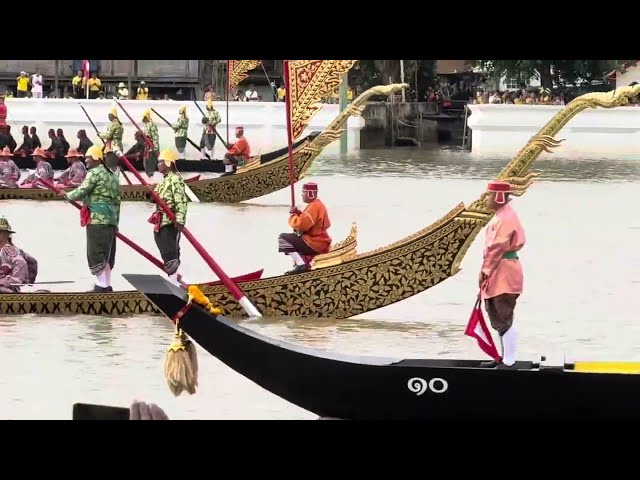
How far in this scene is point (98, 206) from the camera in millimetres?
12992

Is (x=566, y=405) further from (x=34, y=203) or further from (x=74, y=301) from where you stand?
(x=34, y=203)

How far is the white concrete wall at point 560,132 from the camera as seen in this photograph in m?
34.1

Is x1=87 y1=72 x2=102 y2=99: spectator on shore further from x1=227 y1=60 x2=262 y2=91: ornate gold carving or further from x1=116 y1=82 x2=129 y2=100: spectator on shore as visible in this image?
x1=227 y1=60 x2=262 y2=91: ornate gold carving

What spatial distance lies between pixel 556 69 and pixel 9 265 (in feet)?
90.8

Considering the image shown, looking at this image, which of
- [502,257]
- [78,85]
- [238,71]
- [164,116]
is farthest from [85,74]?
[502,257]

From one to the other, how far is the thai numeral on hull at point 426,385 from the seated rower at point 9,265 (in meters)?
5.18

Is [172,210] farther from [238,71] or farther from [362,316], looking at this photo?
[238,71]

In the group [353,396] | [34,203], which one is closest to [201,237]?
[34,203]

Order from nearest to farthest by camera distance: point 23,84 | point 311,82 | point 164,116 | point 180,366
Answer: point 180,366
point 311,82
point 164,116
point 23,84

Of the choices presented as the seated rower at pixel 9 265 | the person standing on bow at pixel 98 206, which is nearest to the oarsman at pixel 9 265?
the seated rower at pixel 9 265

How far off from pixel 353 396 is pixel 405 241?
12.2 ft

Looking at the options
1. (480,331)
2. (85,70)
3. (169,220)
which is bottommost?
(480,331)

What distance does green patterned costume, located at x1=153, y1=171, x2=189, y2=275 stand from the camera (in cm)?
1311

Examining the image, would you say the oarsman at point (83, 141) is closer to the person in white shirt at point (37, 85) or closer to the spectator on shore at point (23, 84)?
the spectator on shore at point (23, 84)
